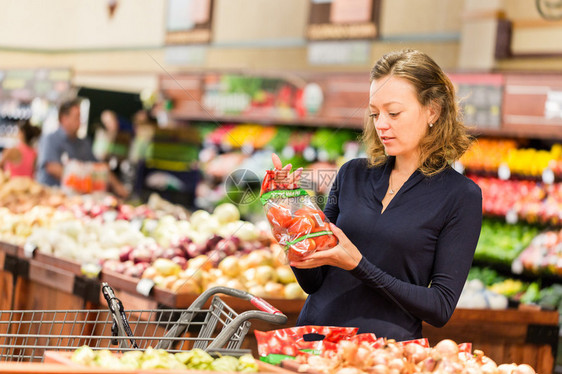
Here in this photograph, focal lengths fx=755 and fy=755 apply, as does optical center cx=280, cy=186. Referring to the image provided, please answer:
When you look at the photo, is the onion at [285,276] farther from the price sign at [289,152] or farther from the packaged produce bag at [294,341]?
the price sign at [289,152]

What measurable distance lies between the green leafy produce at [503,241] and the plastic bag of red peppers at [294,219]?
397cm

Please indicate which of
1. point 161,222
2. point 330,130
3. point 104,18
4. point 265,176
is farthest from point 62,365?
point 104,18

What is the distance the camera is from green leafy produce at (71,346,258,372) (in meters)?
1.49

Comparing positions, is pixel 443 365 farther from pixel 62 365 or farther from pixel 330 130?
pixel 330 130

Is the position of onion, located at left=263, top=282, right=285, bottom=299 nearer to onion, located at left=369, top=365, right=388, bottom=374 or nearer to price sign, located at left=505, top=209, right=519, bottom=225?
onion, located at left=369, top=365, right=388, bottom=374

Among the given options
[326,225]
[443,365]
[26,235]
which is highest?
[326,225]

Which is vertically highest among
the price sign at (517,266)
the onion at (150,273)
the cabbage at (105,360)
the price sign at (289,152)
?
the cabbage at (105,360)

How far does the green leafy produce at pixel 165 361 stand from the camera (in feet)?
4.90

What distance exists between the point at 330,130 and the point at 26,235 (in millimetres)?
3151

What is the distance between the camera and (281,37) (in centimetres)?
842

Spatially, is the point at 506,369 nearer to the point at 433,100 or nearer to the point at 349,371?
the point at 349,371

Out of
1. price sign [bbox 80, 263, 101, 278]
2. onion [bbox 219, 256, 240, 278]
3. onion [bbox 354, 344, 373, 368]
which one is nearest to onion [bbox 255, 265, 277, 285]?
onion [bbox 219, 256, 240, 278]

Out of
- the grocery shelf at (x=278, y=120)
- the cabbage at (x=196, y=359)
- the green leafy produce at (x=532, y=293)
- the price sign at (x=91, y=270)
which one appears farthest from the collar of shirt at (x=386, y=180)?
the grocery shelf at (x=278, y=120)

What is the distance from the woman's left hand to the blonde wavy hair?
34cm
